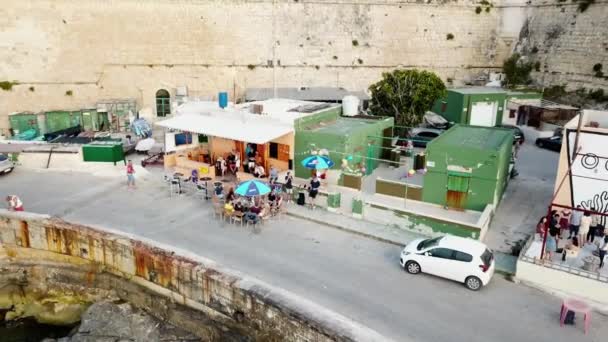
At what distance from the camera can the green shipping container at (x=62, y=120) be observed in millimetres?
31859

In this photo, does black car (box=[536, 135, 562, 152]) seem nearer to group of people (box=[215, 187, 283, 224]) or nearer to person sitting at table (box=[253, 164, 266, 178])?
person sitting at table (box=[253, 164, 266, 178])

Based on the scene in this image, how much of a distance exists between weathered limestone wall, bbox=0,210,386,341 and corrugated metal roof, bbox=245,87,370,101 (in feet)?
61.4

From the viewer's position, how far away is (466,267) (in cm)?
1312

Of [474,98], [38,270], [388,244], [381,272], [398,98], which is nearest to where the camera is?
[381,272]

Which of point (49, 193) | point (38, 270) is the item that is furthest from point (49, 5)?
point (38, 270)

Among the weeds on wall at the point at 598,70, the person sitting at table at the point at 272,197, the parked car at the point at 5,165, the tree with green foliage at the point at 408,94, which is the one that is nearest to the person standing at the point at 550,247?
the person sitting at table at the point at 272,197

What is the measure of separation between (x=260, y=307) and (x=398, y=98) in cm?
1771

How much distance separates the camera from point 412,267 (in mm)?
14047

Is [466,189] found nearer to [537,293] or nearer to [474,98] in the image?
[537,293]

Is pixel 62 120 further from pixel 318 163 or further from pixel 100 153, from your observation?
pixel 318 163

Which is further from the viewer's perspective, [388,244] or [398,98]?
[398,98]

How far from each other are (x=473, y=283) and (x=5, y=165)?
2112cm

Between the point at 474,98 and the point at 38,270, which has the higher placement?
the point at 474,98

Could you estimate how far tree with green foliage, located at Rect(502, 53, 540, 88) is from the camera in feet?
125
